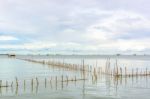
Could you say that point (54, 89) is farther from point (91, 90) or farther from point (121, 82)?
point (121, 82)

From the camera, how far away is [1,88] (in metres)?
30.8

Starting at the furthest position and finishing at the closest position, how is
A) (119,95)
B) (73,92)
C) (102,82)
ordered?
(102,82), (73,92), (119,95)

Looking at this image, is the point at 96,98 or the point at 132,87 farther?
the point at 132,87

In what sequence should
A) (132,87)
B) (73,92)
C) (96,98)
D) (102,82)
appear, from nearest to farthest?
(96,98) → (73,92) → (132,87) → (102,82)

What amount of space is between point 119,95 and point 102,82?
1016 centimetres

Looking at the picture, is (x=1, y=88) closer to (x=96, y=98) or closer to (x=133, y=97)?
(x=96, y=98)

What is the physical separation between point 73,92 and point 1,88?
8.45 m

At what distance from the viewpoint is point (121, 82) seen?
39.0m

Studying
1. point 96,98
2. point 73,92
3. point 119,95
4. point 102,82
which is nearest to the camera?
point 96,98

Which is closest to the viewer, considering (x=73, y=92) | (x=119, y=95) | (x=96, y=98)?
(x=96, y=98)

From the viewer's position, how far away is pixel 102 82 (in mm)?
38594

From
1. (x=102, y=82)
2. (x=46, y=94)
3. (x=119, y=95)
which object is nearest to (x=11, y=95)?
(x=46, y=94)

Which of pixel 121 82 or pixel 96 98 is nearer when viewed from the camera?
pixel 96 98

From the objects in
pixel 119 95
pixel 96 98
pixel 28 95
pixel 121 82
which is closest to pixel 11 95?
pixel 28 95
